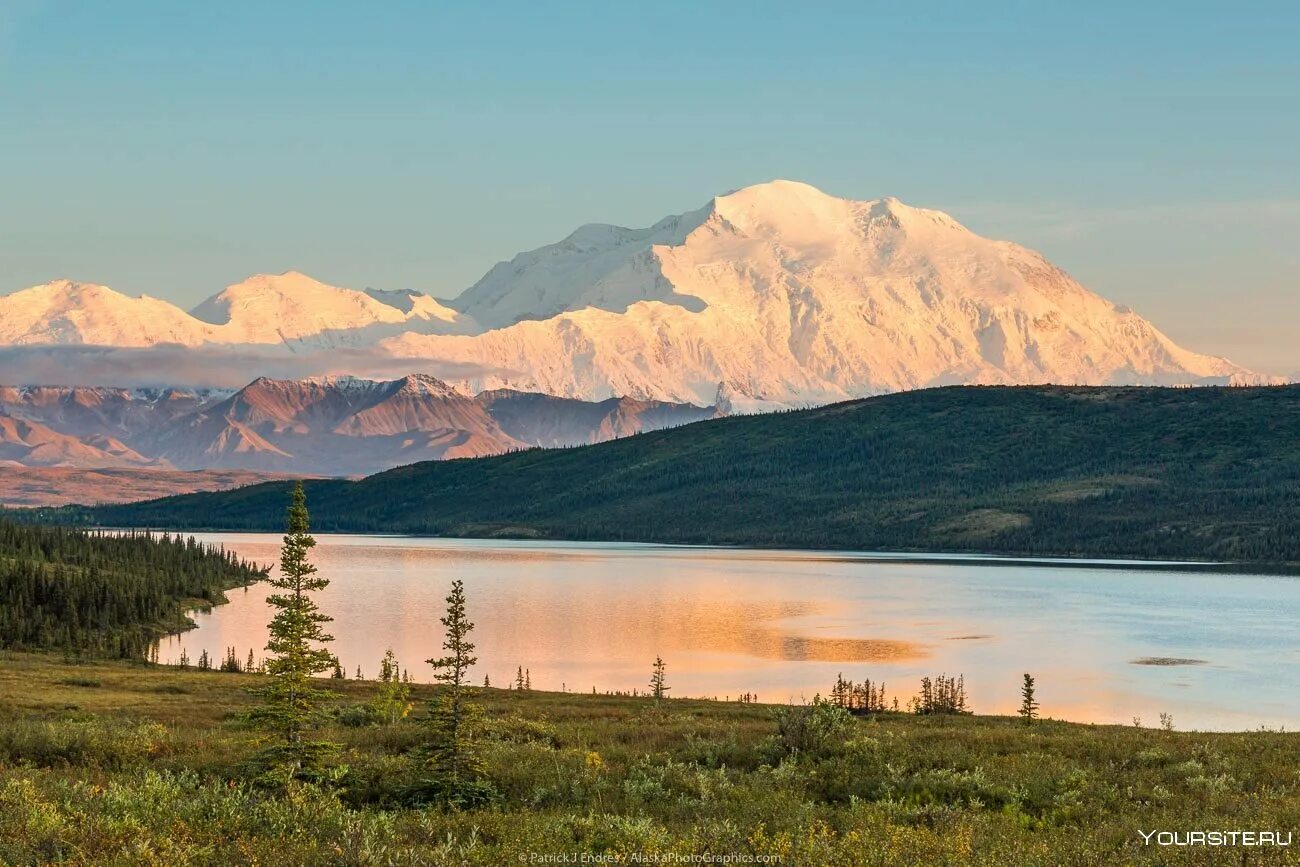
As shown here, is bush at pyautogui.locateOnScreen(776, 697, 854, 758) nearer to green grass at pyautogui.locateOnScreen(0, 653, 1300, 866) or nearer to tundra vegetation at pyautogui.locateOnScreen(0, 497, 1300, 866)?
tundra vegetation at pyautogui.locateOnScreen(0, 497, 1300, 866)

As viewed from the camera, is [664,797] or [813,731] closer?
[664,797]

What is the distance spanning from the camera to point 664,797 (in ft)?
87.0

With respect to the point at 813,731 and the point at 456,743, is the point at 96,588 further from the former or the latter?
the point at 456,743

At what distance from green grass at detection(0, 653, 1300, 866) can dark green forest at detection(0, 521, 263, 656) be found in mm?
61785

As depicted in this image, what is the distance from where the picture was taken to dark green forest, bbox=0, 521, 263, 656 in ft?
332

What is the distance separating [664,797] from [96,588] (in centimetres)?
10479

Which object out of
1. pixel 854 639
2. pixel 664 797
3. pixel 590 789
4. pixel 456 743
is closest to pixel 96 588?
pixel 854 639

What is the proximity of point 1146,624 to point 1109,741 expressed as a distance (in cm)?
11100

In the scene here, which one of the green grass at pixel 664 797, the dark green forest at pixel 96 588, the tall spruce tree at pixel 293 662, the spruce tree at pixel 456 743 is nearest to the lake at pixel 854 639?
the dark green forest at pixel 96 588

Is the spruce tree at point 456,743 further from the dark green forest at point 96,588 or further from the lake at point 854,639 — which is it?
the dark green forest at point 96,588

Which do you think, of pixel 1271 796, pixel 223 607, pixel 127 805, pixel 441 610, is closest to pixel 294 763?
pixel 127 805

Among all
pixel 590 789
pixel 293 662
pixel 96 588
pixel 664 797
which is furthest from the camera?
pixel 96 588

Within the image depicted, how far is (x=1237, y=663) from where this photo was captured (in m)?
104

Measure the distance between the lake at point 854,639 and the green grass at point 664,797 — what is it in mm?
41544
